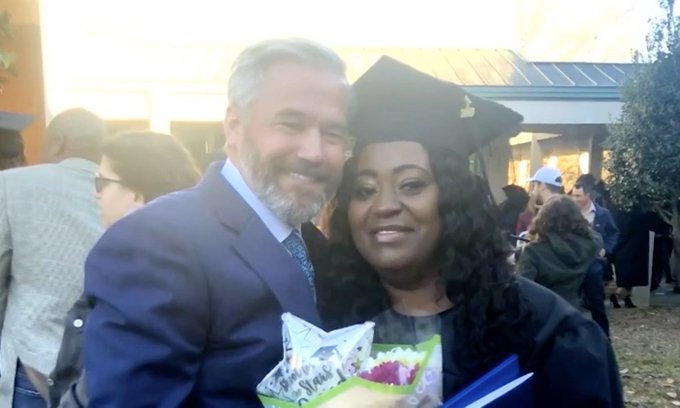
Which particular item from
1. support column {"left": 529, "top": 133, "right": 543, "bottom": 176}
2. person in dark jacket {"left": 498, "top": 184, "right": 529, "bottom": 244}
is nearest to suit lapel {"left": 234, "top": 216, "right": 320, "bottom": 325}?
person in dark jacket {"left": 498, "top": 184, "right": 529, "bottom": 244}

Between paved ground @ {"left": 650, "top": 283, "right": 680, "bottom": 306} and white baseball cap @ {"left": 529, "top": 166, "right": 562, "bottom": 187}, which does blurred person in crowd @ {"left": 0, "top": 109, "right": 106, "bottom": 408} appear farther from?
paved ground @ {"left": 650, "top": 283, "right": 680, "bottom": 306}

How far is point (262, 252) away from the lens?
1479 millimetres

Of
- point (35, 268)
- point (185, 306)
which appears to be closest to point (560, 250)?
point (35, 268)

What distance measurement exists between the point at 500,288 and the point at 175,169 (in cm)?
136

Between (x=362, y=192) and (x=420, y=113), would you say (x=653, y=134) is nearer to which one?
(x=420, y=113)

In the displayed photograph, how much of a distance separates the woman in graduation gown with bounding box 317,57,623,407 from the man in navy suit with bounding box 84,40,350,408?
0.13 meters

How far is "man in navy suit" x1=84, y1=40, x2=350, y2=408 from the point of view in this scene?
4.24 feet

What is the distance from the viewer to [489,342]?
1.67 meters

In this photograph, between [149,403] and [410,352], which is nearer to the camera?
[149,403]

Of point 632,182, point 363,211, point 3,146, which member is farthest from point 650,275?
point 363,211

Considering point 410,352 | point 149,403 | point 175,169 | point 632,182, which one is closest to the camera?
point 149,403

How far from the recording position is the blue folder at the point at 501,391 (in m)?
1.31

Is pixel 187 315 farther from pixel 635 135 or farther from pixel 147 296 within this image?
pixel 635 135

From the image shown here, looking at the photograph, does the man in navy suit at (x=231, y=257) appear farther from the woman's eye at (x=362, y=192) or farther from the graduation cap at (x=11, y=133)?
the graduation cap at (x=11, y=133)
